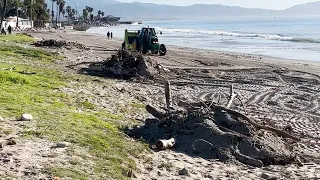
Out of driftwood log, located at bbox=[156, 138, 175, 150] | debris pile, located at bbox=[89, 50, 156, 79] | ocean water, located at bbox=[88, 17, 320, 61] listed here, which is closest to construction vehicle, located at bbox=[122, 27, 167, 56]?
debris pile, located at bbox=[89, 50, 156, 79]

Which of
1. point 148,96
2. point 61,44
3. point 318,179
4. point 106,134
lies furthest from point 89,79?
point 61,44

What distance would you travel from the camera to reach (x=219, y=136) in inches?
344

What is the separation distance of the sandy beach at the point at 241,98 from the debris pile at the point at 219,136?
207 millimetres

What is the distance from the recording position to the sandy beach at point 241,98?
7633 mm

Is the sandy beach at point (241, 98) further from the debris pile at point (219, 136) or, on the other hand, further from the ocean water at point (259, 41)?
the ocean water at point (259, 41)

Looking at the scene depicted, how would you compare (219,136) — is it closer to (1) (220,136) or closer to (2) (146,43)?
(1) (220,136)

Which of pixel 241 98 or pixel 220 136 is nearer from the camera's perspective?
pixel 220 136

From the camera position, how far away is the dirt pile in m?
8.39

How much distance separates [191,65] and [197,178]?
18.7 metres

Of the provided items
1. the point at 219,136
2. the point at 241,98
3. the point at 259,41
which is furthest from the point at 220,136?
the point at 259,41

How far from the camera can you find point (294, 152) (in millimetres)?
8945

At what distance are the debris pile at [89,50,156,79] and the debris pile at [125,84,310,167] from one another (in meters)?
8.81

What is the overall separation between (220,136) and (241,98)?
7.38 metres

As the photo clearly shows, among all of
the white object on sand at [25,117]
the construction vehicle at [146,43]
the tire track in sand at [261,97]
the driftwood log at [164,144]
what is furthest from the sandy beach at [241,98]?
the white object on sand at [25,117]
